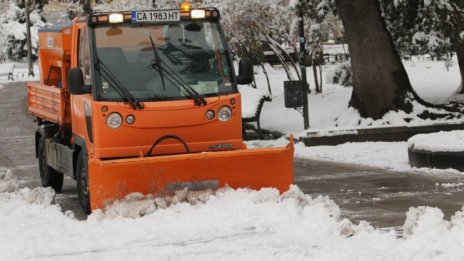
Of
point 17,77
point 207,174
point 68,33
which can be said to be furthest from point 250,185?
point 17,77

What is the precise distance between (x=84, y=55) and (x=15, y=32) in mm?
69733

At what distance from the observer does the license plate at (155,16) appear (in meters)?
10.8

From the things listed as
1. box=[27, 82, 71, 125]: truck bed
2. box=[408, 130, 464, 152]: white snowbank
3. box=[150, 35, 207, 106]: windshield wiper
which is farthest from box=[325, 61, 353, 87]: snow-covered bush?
box=[150, 35, 207, 106]: windshield wiper

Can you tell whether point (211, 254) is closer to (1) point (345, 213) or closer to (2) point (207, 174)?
(2) point (207, 174)

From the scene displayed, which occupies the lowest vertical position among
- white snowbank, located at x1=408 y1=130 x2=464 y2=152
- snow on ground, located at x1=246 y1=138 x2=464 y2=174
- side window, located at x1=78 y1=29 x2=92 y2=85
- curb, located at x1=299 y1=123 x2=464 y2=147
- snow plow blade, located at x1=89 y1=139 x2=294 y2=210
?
snow on ground, located at x1=246 y1=138 x2=464 y2=174

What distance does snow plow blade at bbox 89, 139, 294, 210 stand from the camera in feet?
31.7

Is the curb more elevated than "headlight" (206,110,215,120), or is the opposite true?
"headlight" (206,110,215,120)

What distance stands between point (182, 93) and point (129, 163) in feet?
4.27

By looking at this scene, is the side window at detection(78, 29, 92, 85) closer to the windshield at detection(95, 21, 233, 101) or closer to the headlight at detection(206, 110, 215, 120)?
the windshield at detection(95, 21, 233, 101)

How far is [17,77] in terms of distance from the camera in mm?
65938

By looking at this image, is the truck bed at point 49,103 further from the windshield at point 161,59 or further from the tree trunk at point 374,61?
the tree trunk at point 374,61

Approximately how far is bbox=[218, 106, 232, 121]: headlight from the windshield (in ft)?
0.65

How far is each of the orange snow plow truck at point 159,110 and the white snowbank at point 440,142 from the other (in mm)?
4249

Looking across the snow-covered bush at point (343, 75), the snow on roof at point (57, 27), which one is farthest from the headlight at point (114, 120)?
the snow-covered bush at point (343, 75)
